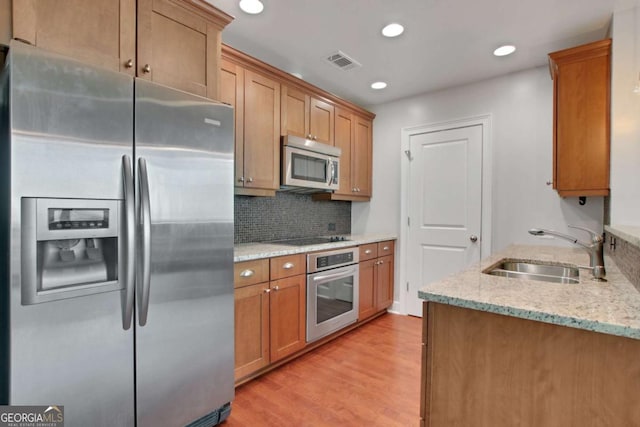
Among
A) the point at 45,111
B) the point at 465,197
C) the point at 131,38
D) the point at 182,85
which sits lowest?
the point at 465,197

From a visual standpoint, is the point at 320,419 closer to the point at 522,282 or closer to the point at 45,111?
the point at 522,282

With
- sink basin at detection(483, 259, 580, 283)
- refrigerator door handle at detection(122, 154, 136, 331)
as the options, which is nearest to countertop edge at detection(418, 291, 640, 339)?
sink basin at detection(483, 259, 580, 283)

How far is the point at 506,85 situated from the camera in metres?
Answer: 3.03

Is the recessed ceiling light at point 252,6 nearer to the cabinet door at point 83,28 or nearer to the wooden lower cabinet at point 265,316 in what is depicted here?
the cabinet door at point 83,28

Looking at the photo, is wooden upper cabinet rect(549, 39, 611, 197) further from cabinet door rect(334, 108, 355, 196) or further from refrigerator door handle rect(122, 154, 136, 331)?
refrigerator door handle rect(122, 154, 136, 331)

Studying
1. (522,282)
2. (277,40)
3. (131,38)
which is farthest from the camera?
(277,40)

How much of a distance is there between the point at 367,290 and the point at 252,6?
2654mm

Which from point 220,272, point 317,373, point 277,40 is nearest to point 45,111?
point 220,272

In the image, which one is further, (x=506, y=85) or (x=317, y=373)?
(x=506, y=85)

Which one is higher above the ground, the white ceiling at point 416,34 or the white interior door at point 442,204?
the white ceiling at point 416,34

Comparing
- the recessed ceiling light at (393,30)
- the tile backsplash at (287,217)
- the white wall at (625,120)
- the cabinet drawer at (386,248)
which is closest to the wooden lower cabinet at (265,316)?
the tile backsplash at (287,217)

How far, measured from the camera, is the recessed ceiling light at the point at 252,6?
1.96 meters

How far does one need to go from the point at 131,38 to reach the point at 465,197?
10.0 feet

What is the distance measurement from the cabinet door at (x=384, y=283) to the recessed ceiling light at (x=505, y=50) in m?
2.19
